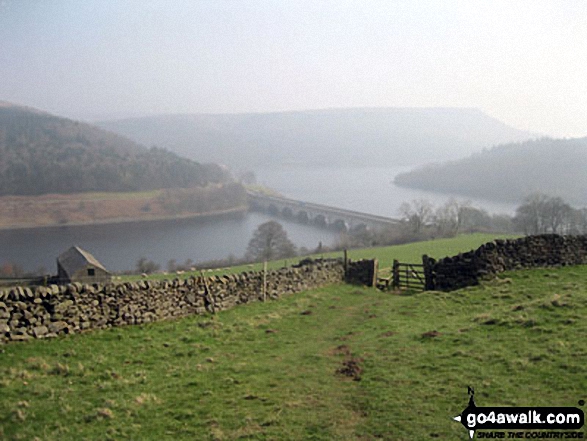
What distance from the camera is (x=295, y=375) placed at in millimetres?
8195

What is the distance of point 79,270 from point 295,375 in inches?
601

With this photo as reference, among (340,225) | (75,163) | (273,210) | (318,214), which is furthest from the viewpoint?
(75,163)

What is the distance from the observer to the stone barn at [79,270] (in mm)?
20297

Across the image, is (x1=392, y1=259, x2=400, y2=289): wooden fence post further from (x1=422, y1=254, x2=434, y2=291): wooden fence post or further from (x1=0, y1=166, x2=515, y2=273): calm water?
(x1=0, y1=166, x2=515, y2=273): calm water

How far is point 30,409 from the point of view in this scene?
6738 millimetres

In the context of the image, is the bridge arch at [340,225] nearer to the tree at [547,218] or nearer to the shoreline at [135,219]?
the shoreline at [135,219]

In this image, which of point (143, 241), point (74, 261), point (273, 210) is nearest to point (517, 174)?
point (273, 210)

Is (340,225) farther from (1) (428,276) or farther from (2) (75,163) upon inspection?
(1) (428,276)

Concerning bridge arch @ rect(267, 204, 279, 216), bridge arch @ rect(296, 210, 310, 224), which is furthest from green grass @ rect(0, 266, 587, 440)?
bridge arch @ rect(267, 204, 279, 216)

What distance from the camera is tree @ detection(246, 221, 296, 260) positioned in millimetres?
54328

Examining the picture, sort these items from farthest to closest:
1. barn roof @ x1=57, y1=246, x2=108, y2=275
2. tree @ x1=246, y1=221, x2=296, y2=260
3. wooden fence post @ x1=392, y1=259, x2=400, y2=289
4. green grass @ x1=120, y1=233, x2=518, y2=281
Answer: tree @ x1=246, y1=221, x2=296, y2=260 → green grass @ x1=120, y1=233, x2=518, y2=281 → barn roof @ x1=57, y1=246, x2=108, y2=275 → wooden fence post @ x1=392, y1=259, x2=400, y2=289

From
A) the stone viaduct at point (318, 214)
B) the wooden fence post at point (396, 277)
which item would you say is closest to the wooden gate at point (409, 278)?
the wooden fence post at point (396, 277)

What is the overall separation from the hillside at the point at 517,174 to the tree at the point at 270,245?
60133mm

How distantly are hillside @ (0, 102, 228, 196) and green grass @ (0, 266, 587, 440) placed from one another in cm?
10657
